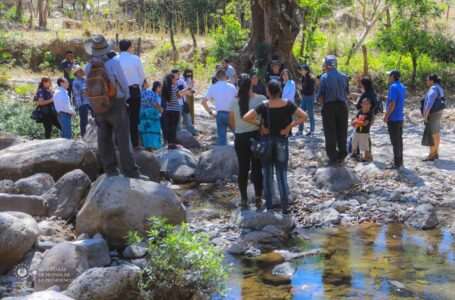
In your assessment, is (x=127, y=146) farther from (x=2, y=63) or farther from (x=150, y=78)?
(x=2, y=63)

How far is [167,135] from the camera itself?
11.8m

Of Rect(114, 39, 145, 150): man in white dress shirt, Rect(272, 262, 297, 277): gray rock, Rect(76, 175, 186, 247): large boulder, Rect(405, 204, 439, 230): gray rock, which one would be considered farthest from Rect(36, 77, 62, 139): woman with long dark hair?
Rect(405, 204, 439, 230): gray rock

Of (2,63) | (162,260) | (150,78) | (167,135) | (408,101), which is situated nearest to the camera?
(162,260)

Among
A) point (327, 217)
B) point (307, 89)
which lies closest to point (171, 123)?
point (307, 89)

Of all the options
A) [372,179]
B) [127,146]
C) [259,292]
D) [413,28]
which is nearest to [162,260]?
[259,292]

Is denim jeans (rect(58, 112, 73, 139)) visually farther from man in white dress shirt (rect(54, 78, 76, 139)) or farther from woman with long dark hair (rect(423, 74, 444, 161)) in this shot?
woman with long dark hair (rect(423, 74, 444, 161))

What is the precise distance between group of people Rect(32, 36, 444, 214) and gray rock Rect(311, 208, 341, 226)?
503 mm

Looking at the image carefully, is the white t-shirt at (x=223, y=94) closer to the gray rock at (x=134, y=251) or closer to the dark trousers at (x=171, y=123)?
the dark trousers at (x=171, y=123)

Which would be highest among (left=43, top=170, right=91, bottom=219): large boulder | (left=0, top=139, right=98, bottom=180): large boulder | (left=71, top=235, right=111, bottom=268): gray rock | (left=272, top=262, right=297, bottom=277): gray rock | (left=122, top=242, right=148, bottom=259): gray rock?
(left=0, top=139, right=98, bottom=180): large boulder

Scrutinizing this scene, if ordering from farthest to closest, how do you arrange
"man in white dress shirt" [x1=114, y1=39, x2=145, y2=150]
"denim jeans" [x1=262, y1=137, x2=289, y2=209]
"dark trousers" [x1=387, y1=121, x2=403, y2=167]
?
"dark trousers" [x1=387, y1=121, x2=403, y2=167]
"man in white dress shirt" [x1=114, y1=39, x2=145, y2=150]
"denim jeans" [x1=262, y1=137, x2=289, y2=209]

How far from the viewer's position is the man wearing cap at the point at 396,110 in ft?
33.2

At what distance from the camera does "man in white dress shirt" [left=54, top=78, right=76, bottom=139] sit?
38.0 feet

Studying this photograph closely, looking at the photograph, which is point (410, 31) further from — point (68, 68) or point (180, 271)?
point (180, 271)

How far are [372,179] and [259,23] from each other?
354 inches
